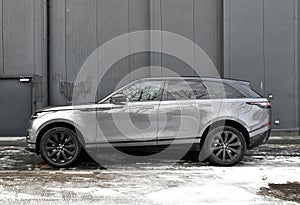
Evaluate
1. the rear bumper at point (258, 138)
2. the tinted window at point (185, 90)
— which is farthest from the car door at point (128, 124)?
the rear bumper at point (258, 138)

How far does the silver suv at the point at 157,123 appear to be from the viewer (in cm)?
775

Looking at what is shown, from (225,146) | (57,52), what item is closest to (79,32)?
(57,52)

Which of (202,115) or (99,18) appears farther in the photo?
(99,18)

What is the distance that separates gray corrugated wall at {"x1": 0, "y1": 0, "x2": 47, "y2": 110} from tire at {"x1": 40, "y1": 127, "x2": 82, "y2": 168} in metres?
6.17

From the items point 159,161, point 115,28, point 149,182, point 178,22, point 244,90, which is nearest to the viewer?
point 149,182

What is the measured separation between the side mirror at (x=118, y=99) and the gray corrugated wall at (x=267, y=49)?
21.1 feet

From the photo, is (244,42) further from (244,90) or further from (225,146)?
(225,146)

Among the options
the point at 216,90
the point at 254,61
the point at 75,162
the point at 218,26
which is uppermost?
the point at 218,26

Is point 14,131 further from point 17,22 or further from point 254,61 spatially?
point 254,61

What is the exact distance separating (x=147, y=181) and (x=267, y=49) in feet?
27.9

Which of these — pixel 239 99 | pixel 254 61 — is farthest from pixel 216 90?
pixel 254 61

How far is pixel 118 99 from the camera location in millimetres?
7805

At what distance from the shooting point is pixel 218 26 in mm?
13648

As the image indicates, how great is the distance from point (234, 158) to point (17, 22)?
9.77 m
